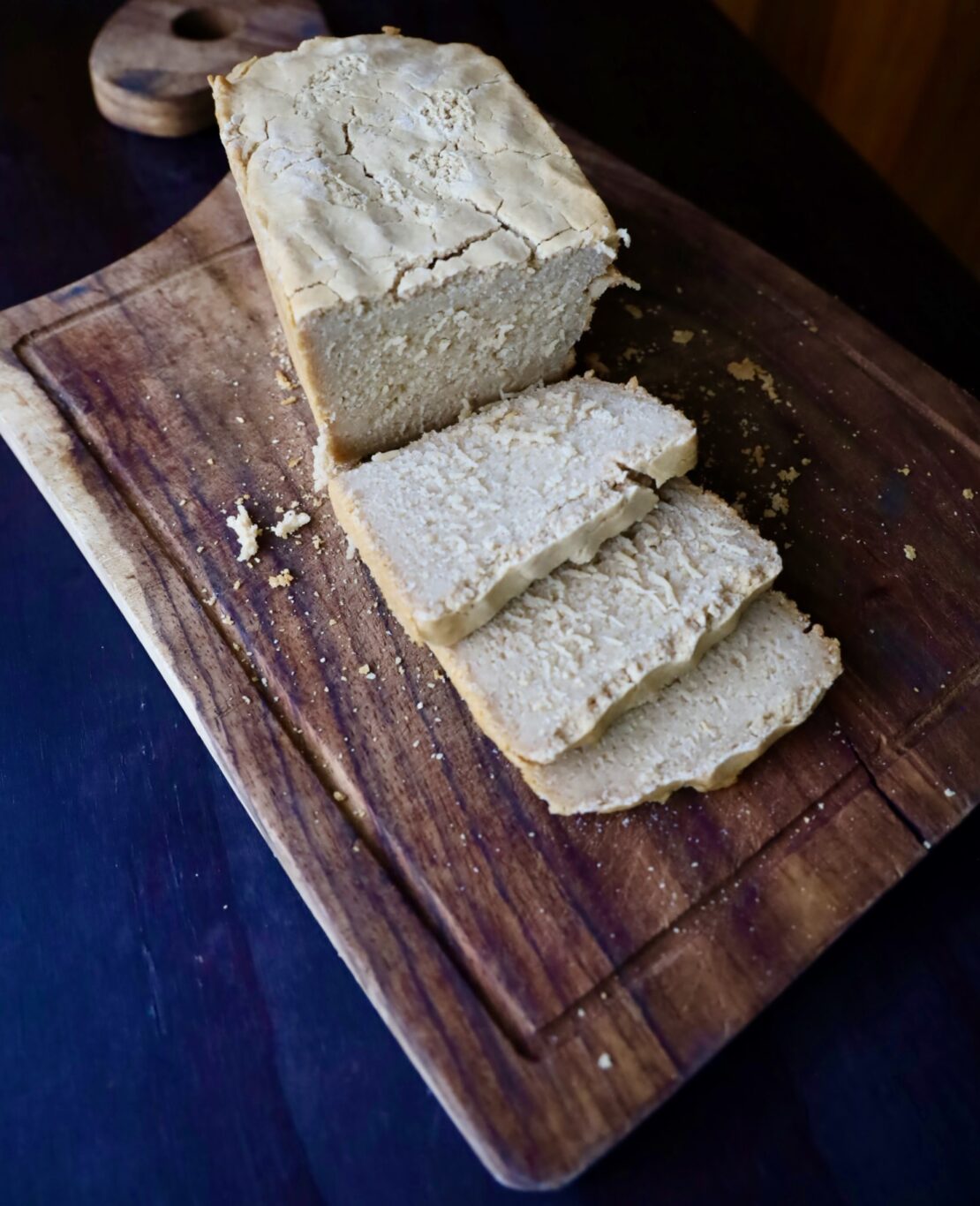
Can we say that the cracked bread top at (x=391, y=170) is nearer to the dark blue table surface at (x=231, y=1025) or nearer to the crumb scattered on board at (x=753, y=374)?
the crumb scattered on board at (x=753, y=374)

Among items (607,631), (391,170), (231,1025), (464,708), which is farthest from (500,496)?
(231,1025)

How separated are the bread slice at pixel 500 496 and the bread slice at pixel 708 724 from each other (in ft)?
1.35

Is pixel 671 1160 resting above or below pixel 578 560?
below

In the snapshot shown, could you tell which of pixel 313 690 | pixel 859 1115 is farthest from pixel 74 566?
pixel 859 1115

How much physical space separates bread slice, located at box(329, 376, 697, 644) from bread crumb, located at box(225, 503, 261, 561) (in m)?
0.29

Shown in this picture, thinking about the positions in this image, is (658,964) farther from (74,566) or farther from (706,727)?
(74,566)

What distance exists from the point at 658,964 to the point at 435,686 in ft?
2.84

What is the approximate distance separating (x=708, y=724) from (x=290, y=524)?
126cm

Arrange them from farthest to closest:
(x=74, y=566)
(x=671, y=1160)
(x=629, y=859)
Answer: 1. (x=74, y=566)
2. (x=629, y=859)
3. (x=671, y=1160)

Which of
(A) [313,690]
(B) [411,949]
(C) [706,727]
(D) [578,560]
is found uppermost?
(D) [578,560]

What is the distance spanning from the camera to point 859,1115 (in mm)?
2205

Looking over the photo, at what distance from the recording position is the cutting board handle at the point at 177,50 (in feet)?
12.2

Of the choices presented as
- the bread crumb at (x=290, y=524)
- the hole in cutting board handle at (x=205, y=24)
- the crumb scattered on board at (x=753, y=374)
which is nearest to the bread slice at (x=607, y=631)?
the bread crumb at (x=290, y=524)

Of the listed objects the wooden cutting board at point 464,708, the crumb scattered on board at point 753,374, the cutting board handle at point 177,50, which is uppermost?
the cutting board handle at point 177,50
